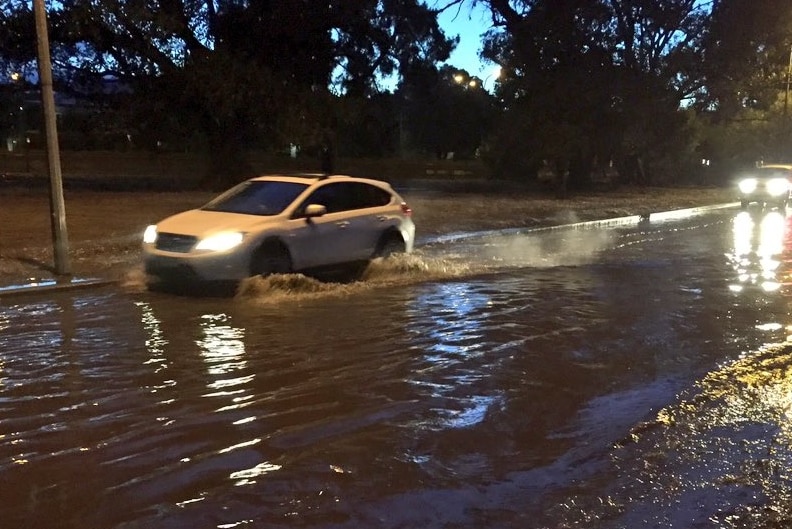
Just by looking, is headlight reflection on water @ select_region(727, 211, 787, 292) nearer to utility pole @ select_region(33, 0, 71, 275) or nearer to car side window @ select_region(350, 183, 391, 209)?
car side window @ select_region(350, 183, 391, 209)

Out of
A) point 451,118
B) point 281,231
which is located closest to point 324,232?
point 281,231

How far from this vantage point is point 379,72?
38875 mm

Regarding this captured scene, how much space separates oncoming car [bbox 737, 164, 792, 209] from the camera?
31334mm

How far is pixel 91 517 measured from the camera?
468cm

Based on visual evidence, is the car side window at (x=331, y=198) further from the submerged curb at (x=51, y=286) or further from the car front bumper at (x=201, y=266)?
the submerged curb at (x=51, y=286)

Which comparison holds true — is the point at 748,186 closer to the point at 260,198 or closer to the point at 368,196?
the point at 368,196

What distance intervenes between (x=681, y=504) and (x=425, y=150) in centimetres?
7328

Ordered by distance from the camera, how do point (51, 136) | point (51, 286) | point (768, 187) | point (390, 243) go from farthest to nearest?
point (768, 187), point (390, 243), point (51, 136), point (51, 286)

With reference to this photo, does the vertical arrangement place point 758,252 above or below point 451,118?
below

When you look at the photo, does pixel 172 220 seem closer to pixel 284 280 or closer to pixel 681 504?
pixel 284 280

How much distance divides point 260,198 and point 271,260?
121 cm

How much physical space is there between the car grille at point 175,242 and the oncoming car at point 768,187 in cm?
2593

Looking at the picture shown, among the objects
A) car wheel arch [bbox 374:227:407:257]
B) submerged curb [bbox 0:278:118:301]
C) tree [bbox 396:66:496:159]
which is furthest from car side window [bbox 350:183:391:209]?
tree [bbox 396:66:496:159]

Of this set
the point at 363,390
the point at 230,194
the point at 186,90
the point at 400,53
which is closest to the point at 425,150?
the point at 400,53
